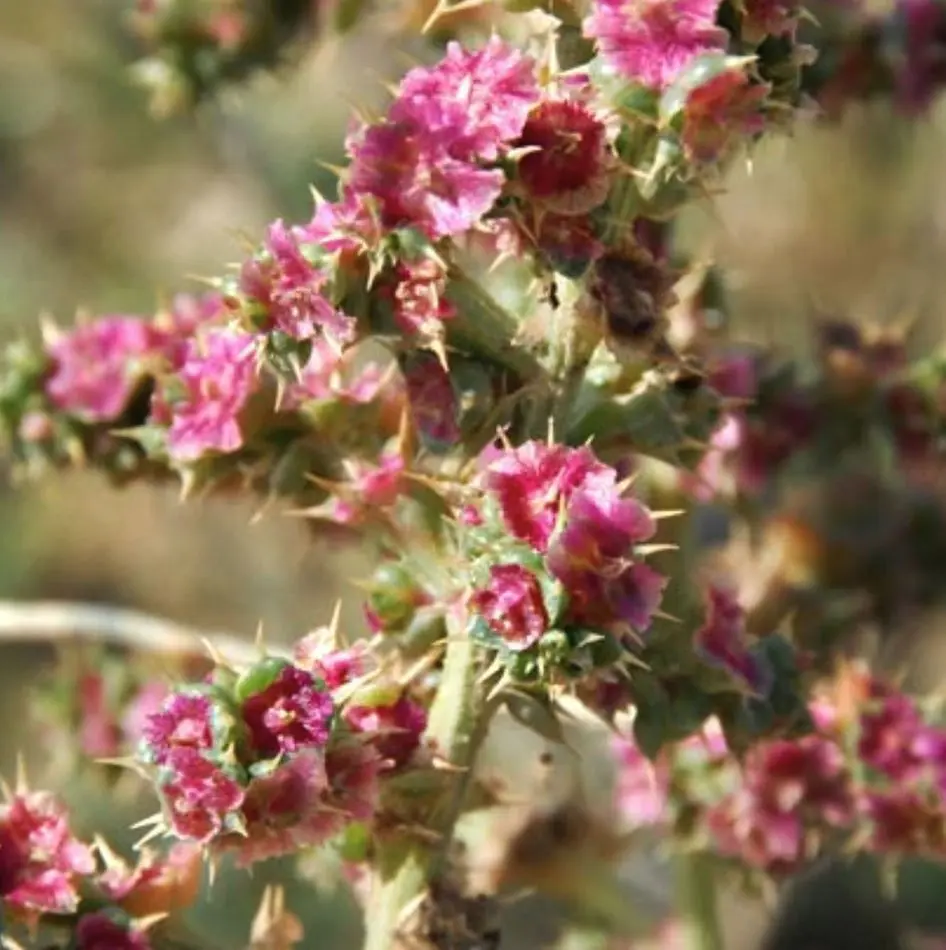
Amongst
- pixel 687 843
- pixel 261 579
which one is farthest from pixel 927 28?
pixel 261 579

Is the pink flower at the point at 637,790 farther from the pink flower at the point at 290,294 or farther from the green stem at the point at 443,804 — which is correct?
the pink flower at the point at 290,294

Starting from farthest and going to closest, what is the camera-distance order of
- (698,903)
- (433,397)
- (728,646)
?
(698,903), (728,646), (433,397)

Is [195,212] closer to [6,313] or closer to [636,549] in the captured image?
[6,313]

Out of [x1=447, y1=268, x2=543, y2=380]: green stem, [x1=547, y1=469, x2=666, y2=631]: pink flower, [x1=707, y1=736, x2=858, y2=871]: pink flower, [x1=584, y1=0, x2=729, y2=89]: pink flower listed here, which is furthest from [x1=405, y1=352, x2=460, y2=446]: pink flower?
[x1=707, y1=736, x2=858, y2=871]: pink flower

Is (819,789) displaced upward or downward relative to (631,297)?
downward

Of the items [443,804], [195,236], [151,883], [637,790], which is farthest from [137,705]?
[195,236]

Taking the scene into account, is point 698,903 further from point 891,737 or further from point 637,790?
point 891,737

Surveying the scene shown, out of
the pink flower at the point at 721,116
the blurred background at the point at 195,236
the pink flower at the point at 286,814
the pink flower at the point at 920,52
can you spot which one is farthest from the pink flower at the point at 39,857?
the blurred background at the point at 195,236
